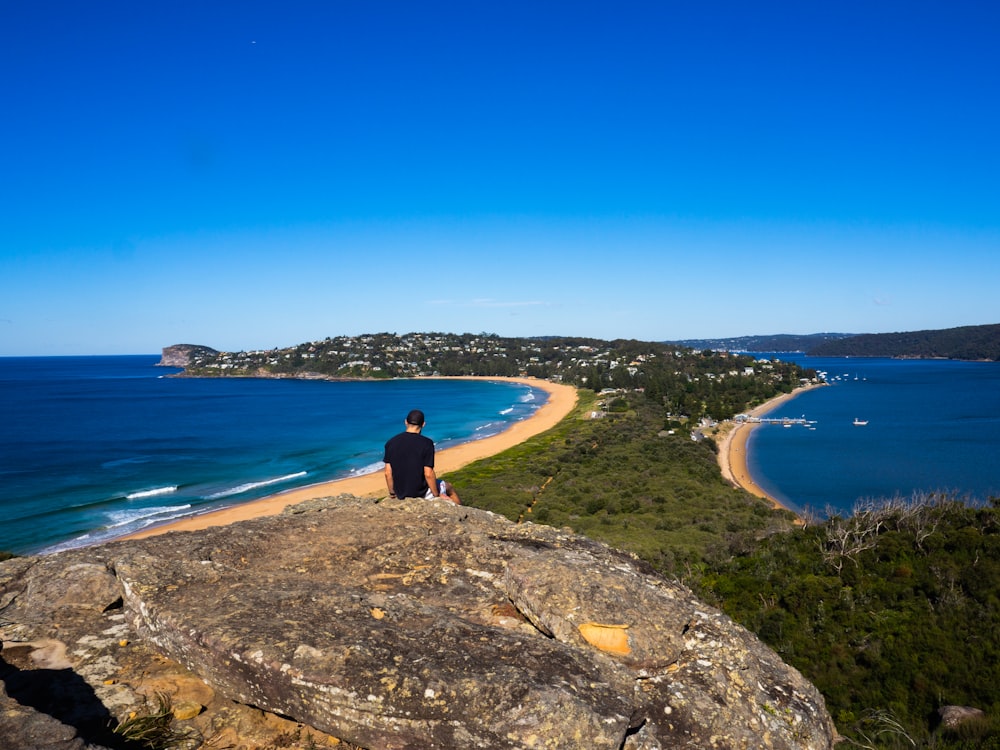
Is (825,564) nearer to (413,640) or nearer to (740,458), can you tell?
(413,640)

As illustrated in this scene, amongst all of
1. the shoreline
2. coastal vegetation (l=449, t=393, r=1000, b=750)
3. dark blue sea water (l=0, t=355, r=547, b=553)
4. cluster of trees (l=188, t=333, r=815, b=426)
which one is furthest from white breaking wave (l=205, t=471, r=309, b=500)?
cluster of trees (l=188, t=333, r=815, b=426)

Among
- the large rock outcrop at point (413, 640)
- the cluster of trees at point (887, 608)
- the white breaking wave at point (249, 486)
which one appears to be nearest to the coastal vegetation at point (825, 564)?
the cluster of trees at point (887, 608)

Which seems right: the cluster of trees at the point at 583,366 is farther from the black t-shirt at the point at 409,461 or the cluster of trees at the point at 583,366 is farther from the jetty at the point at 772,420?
the black t-shirt at the point at 409,461

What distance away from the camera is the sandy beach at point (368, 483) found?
30.0 m

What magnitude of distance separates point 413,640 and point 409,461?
3795 mm

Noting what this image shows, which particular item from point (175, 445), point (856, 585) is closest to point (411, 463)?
point (856, 585)

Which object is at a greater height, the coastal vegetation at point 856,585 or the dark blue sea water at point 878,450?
the coastal vegetation at point 856,585

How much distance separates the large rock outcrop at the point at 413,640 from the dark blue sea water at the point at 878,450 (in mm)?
29687

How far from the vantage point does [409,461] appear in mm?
7938

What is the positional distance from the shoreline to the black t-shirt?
105 ft

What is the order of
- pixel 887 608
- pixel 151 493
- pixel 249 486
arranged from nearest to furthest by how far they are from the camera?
pixel 887 608 → pixel 151 493 → pixel 249 486

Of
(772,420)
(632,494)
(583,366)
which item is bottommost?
(772,420)

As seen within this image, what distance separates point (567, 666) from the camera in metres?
4.11

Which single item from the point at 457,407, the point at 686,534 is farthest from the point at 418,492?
the point at 457,407
